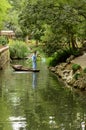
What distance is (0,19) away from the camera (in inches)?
1884

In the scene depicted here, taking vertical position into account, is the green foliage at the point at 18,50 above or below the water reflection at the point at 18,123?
below

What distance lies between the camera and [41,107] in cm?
1942

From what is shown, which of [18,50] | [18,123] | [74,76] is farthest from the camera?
[18,50]

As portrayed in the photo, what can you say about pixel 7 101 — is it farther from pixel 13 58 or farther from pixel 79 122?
pixel 13 58

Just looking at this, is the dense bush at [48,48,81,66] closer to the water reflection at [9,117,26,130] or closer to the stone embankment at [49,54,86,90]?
the stone embankment at [49,54,86,90]

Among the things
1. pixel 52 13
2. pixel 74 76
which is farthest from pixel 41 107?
pixel 52 13

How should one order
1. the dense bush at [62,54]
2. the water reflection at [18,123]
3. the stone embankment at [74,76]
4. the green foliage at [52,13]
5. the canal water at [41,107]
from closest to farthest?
the water reflection at [18,123] → the canal water at [41,107] → the stone embankment at [74,76] → the green foliage at [52,13] → the dense bush at [62,54]

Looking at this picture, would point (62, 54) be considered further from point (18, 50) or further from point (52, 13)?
point (18, 50)

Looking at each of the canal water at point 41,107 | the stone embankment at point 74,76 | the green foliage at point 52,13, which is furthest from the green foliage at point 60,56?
the canal water at point 41,107

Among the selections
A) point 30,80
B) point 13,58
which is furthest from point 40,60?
point 30,80

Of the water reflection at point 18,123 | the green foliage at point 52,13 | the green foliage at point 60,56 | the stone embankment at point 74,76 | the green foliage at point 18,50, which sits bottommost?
the green foliage at point 18,50

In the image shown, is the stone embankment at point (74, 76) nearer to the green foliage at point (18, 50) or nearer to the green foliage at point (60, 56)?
the green foliage at point (60, 56)

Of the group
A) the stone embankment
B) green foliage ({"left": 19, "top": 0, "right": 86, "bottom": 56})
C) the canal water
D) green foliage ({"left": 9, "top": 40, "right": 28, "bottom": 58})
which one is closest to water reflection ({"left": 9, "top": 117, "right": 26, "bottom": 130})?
the canal water

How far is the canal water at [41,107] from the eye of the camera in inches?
607
